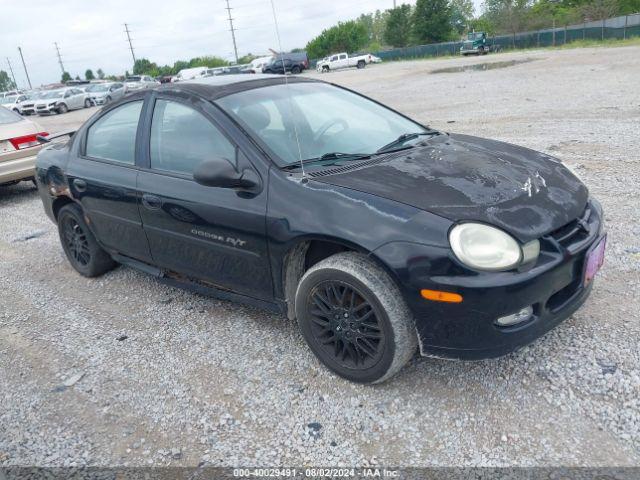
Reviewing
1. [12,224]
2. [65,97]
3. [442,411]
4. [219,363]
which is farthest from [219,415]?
[65,97]

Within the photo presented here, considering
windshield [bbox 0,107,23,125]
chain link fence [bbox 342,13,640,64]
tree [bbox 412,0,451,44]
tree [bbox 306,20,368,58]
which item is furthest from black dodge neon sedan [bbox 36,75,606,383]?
tree [bbox 306,20,368,58]

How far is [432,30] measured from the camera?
70.2 meters

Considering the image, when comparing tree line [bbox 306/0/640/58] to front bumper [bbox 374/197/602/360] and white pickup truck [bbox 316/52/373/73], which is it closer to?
white pickup truck [bbox 316/52/373/73]

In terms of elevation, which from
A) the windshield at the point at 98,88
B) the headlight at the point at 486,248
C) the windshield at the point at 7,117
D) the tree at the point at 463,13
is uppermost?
the tree at the point at 463,13

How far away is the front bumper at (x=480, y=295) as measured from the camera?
2342 mm

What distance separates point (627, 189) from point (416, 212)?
12.9ft

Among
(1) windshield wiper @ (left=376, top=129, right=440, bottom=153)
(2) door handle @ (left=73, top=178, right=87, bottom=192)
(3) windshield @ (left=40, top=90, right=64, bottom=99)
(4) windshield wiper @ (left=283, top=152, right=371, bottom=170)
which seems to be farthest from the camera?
(3) windshield @ (left=40, top=90, right=64, bottom=99)

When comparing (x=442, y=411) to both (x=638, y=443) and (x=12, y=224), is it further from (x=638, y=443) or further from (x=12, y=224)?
(x=12, y=224)

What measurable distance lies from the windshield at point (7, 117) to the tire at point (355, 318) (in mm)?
6900

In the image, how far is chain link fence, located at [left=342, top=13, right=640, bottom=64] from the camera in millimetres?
40094

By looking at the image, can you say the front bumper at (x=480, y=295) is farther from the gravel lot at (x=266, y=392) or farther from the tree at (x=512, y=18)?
the tree at (x=512, y=18)

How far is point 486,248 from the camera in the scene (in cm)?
238

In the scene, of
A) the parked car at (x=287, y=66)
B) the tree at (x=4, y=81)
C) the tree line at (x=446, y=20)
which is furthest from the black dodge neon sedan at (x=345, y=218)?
the tree at (x=4, y=81)

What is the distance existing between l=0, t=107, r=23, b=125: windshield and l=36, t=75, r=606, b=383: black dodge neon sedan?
4707 mm
